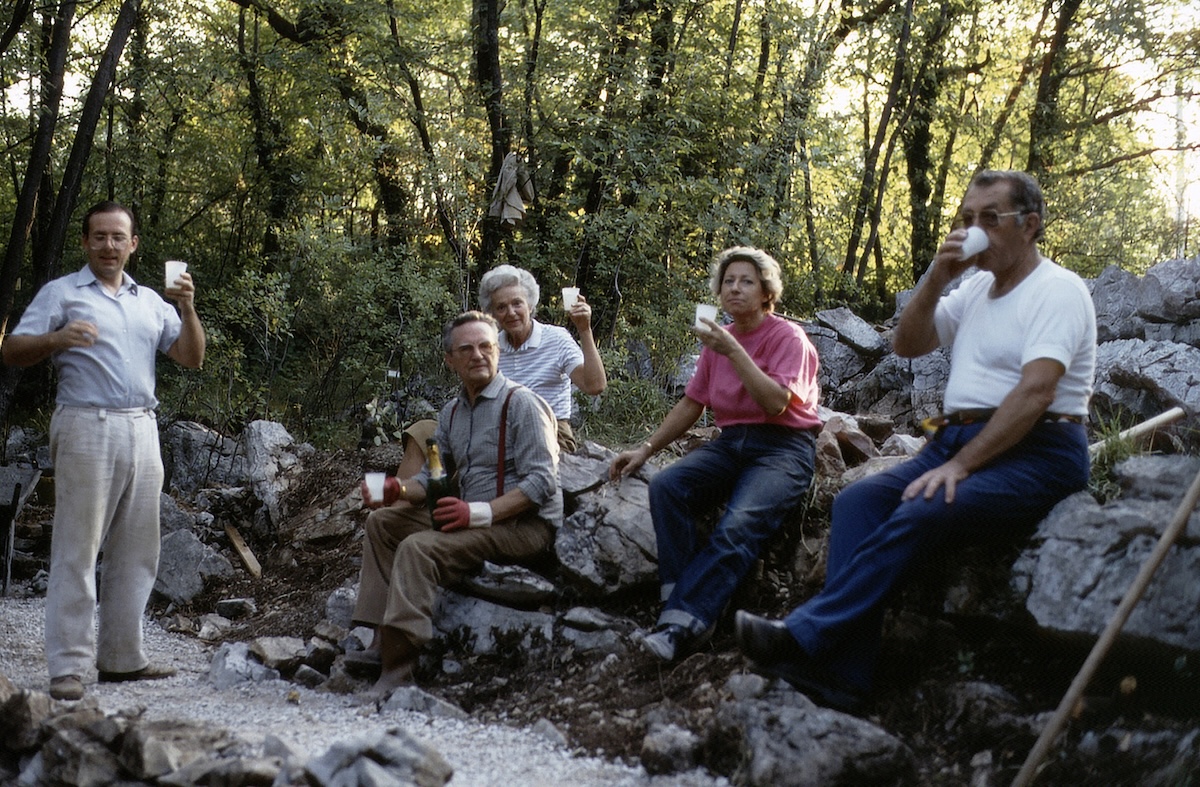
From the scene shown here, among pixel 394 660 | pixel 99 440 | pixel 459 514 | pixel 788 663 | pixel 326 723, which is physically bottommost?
pixel 326 723

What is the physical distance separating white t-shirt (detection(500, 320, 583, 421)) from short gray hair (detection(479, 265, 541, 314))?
153 millimetres

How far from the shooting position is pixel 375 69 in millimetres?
11906

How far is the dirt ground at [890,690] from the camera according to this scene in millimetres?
3164

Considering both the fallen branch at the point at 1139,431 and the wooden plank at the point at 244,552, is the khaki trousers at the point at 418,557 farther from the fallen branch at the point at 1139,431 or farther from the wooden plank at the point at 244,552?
the wooden plank at the point at 244,552

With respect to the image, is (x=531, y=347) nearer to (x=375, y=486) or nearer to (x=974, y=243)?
(x=375, y=486)

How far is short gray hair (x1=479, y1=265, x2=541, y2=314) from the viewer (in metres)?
5.32

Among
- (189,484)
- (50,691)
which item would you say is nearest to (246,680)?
(50,691)

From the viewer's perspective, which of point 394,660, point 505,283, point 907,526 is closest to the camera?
point 907,526

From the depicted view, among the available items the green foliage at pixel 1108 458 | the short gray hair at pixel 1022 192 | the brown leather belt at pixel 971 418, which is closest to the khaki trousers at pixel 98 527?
the brown leather belt at pixel 971 418

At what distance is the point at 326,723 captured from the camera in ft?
13.3

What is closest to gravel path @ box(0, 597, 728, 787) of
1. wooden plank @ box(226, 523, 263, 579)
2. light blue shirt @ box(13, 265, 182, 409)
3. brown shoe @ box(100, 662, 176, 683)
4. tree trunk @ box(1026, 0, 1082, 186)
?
brown shoe @ box(100, 662, 176, 683)

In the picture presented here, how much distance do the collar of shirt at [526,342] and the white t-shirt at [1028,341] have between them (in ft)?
7.53

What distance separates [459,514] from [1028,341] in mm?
2377

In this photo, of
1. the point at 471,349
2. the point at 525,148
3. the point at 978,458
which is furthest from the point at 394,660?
the point at 525,148
